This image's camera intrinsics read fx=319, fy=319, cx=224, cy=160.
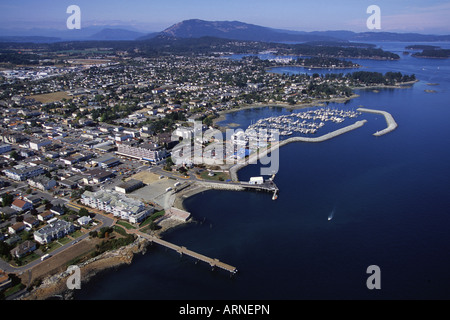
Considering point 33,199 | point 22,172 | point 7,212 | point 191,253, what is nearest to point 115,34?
point 22,172

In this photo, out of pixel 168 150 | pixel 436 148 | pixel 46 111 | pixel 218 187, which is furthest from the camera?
pixel 46 111

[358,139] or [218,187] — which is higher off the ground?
[358,139]

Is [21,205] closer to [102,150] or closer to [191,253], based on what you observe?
[102,150]

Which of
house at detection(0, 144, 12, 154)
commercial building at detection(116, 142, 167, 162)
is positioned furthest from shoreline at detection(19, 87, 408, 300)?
house at detection(0, 144, 12, 154)

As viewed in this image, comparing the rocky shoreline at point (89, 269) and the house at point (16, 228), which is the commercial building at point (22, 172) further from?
the rocky shoreline at point (89, 269)

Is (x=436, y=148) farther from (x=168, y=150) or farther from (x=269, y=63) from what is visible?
(x=269, y=63)
